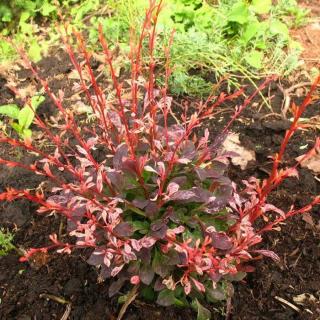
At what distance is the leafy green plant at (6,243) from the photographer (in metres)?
2.30

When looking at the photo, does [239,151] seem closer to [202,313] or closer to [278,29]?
[202,313]

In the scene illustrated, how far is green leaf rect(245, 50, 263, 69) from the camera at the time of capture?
3193mm

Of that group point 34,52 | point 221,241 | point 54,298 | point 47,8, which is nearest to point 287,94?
point 221,241

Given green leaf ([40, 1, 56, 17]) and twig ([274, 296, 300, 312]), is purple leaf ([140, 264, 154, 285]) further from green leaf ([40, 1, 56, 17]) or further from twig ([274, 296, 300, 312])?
green leaf ([40, 1, 56, 17])

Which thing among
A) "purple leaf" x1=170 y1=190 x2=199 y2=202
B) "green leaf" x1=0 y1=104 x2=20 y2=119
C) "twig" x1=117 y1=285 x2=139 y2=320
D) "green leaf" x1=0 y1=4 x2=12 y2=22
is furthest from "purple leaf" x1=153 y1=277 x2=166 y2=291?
"green leaf" x1=0 y1=4 x2=12 y2=22

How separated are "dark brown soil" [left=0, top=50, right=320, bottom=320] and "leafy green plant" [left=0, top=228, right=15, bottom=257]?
0.03 m

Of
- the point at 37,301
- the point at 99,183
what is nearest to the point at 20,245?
the point at 37,301

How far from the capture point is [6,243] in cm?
231

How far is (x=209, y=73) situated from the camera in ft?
10.8

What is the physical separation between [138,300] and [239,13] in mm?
2307

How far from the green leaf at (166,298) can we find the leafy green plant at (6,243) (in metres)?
0.90

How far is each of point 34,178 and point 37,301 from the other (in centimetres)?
81

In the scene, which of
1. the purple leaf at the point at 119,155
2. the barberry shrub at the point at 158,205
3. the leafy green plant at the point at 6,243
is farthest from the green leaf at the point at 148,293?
the leafy green plant at the point at 6,243

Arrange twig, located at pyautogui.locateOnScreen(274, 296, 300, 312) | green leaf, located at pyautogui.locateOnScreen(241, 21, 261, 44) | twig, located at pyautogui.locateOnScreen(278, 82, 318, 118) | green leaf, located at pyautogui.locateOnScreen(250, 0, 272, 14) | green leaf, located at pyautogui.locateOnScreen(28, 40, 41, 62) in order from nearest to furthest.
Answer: twig, located at pyautogui.locateOnScreen(274, 296, 300, 312), twig, located at pyautogui.locateOnScreen(278, 82, 318, 118), green leaf, located at pyautogui.locateOnScreen(241, 21, 261, 44), green leaf, located at pyautogui.locateOnScreen(250, 0, 272, 14), green leaf, located at pyautogui.locateOnScreen(28, 40, 41, 62)
